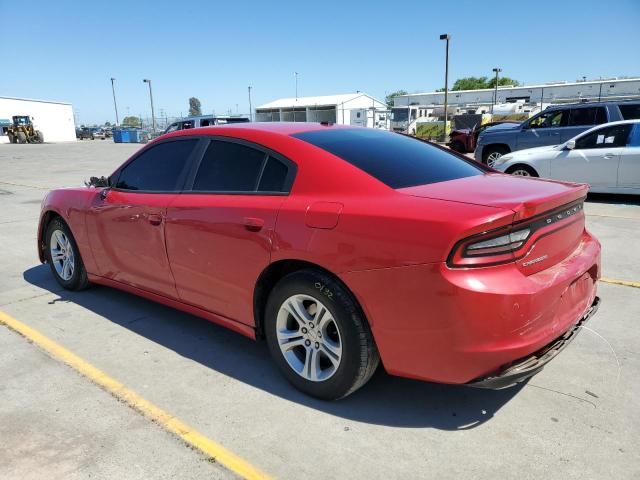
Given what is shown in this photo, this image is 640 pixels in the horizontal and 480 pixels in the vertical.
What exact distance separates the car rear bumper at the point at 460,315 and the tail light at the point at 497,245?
0.14ft

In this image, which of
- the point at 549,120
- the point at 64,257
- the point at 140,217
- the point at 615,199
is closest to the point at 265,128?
the point at 140,217

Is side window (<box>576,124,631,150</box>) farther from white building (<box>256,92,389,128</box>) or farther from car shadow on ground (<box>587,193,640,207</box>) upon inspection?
white building (<box>256,92,389,128</box>)

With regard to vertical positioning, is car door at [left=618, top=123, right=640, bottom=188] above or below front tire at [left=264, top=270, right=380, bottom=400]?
above

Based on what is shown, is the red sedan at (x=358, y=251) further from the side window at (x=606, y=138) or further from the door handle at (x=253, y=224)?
the side window at (x=606, y=138)

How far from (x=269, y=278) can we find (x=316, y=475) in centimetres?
115

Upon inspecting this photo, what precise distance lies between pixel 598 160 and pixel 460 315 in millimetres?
8178

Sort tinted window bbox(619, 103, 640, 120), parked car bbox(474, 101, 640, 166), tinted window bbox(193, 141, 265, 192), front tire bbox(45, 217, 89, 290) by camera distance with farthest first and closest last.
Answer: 1. parked car bbox(474, 101, 640, 166)
2. tinted window bbox(619, 103, 640, 120)
3. front tire bbox(45, 217, 89, 290)
4. tinted window bbox(193, 141, 265, 192)

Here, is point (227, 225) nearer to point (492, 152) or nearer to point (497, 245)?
point (497, 245)

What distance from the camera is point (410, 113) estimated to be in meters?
36.6

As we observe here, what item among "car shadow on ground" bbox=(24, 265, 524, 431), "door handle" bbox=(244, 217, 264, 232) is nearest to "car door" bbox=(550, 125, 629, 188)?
"car shadow on ground" bbox=(24, 265, 524, 431)

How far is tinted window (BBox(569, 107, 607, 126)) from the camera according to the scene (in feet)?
36.6

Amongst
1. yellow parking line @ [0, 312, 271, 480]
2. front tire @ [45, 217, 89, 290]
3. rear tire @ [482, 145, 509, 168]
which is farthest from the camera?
rear tire @ [482, 145, 509, 168]

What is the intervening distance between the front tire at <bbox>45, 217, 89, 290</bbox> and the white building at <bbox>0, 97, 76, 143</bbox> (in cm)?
6350

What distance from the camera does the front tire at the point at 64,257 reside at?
4707 millimetres
